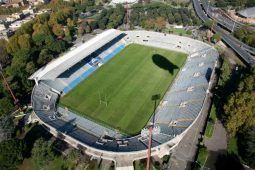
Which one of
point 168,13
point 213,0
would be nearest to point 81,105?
point 168,13

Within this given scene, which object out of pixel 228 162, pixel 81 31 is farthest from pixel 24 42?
pixel 228 162

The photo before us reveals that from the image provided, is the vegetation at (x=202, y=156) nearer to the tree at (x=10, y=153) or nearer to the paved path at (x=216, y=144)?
the paved path at (x=216, y=144)

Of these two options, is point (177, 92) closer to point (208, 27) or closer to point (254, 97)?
point (254, 97)

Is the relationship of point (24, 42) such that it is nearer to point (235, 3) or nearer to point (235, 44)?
point (235, 44)

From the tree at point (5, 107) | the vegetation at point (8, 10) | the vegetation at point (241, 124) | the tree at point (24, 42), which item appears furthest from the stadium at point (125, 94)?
the vegetation at point (8, 10)

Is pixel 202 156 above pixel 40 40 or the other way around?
the other way around
